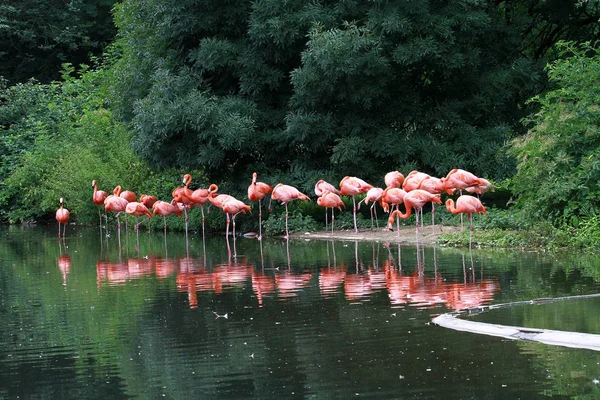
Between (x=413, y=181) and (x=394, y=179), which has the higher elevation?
(x=394, y=179)

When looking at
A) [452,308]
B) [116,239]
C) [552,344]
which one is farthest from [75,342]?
[116,239]

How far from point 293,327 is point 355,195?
10953mm

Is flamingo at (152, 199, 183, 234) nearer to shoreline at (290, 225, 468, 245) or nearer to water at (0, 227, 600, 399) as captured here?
shoreline at (290, 225, 468, 245)

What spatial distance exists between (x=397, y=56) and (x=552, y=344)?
1294cm

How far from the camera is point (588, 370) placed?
7223mm

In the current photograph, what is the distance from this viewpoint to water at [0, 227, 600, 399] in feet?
24.3

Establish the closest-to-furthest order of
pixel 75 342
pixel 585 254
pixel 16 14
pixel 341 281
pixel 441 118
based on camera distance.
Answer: pixel 75 342, pixel 341 281, pixel 585 254, pixel 441 118, pixel 16 14

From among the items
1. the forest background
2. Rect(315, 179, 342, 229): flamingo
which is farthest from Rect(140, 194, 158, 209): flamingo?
Rect(315, 179, 342, 229): flamingo

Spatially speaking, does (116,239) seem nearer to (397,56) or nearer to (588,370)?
(397,56)

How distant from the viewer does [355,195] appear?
20562 mm

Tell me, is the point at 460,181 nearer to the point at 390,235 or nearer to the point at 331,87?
the point at 390,235

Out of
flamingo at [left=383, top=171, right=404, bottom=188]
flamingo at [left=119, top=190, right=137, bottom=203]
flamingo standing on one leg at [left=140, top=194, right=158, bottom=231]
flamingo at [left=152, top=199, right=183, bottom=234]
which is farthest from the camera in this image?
flamingo at [left=119, top=190, right=137, bottom=203]

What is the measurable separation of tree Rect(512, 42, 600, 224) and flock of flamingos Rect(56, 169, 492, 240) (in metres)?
1.11

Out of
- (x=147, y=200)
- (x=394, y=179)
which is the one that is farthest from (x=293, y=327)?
(x=147, y=200)
